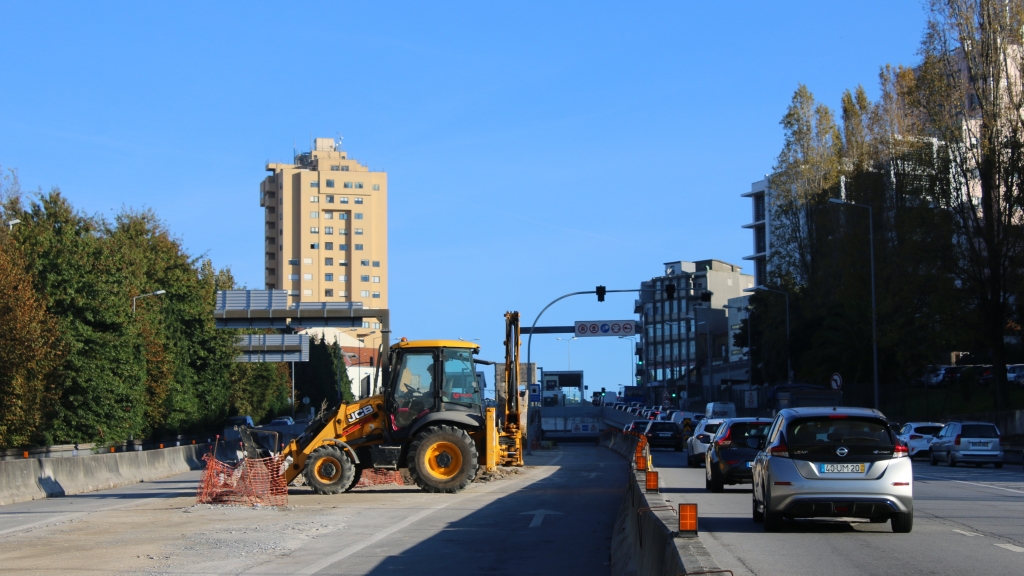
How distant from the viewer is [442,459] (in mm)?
23594

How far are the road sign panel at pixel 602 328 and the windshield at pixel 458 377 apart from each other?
40.3 metres

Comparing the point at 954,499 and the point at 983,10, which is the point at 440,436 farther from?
the point at 983,10

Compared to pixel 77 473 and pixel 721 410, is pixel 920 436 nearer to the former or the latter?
pixel 721 410

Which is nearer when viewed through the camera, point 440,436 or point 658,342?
point 440,436

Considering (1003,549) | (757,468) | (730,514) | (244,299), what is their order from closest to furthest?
1. (1003,549)
2. (757,468)
3. (730,514)
4. (244,299)

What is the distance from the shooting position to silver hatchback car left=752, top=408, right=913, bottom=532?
13.4 m

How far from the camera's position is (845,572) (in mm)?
10734

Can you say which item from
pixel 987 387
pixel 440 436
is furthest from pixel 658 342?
pixel 440 436

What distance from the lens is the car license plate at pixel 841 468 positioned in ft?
44.0

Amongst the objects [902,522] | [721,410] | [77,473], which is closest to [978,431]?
[902,522]

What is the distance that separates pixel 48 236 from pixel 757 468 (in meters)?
38.3

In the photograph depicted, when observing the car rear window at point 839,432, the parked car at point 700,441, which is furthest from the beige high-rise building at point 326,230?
the car rear window at point 839,432

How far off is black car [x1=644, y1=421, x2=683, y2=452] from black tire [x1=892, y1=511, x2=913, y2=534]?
3626cm

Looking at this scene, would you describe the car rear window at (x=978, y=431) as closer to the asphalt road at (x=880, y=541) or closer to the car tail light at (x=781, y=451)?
the asphalt road at (x=880, y=541)
